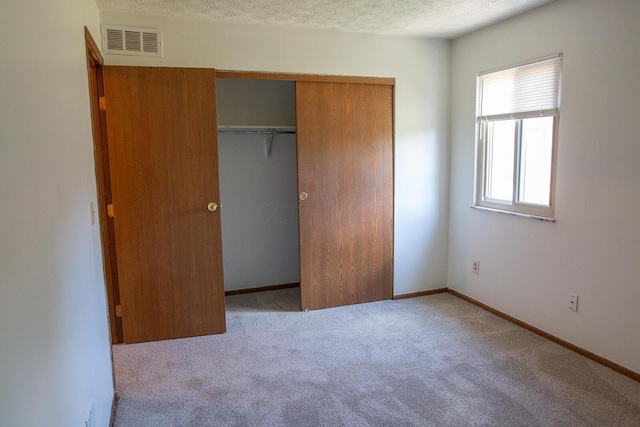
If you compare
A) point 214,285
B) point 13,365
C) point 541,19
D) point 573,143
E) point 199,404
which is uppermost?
point 541,19

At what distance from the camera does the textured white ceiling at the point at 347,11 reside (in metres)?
2.87

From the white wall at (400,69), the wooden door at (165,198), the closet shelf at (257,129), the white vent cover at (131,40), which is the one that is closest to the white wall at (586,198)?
the white wall at (400,69)

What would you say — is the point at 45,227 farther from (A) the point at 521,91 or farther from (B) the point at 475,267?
(B) the point at 475,267

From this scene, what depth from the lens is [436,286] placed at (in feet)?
13.9

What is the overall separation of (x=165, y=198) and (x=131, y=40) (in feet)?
3.73

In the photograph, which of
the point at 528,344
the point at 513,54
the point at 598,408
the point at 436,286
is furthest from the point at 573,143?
the point at 436,286

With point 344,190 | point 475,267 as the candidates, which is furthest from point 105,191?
point 475,267

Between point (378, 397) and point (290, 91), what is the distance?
3.04m

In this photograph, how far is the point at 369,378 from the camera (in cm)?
262

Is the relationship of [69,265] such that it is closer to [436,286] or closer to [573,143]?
[573,143]

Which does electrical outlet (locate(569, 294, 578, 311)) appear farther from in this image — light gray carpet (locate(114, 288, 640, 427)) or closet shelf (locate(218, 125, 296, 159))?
closet shelf (locate(218, 125, 296, 159))

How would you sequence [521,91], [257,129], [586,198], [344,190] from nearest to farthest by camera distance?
[586,198] → [521,91] → [344,190] → [257,129]

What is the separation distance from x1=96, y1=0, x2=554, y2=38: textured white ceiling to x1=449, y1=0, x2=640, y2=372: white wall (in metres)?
0.29

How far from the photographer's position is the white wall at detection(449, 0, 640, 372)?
2.54 metres
